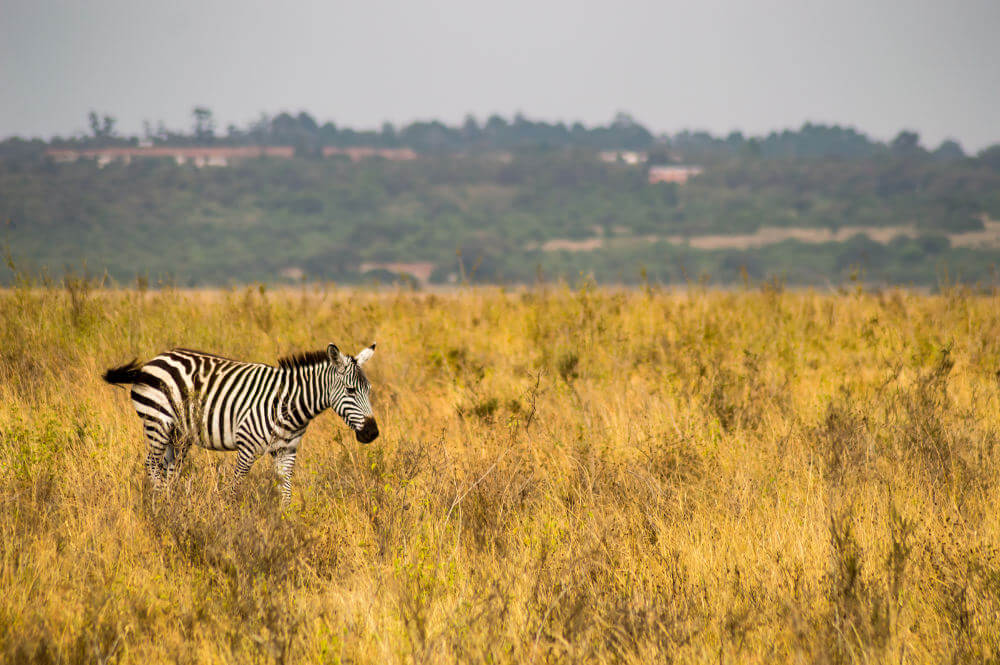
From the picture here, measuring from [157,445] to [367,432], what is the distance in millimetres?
1411

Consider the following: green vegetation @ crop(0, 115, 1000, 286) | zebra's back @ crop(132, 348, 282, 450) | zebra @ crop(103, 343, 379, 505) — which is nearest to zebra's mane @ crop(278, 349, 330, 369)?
zebra @ crop(103, 343, 379, 505)

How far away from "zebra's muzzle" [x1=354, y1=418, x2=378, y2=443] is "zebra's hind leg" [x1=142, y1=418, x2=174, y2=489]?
1.24 metres

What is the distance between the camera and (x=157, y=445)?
5.46 metres

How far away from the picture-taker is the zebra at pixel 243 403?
530cm

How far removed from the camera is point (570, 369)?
32.1 feet

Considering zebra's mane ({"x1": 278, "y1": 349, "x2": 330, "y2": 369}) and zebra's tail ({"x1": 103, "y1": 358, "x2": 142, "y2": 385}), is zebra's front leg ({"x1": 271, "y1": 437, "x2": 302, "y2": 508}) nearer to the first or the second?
zebra's mane ({"x1": 278, "y1": 349, "x2": 330, "y2": 369})

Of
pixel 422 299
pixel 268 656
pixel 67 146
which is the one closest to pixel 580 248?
pixel 67 146

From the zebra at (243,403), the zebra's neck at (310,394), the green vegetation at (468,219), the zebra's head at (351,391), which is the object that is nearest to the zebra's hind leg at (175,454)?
the zebra at (243,403)

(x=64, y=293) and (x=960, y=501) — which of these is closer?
(x=960, y=501)

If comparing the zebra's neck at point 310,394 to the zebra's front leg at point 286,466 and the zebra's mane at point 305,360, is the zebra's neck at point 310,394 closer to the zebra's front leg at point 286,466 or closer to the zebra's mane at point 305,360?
the zebra's mane at point 305,360

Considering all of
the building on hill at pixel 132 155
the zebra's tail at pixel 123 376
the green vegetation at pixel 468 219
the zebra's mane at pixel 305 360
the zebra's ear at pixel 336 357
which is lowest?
the green vegetation at pixel 468 219

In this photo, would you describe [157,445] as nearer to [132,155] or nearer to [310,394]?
[310,394]

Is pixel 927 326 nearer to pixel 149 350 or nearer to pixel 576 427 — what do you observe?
pixel 576 427

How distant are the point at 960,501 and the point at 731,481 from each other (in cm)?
148
